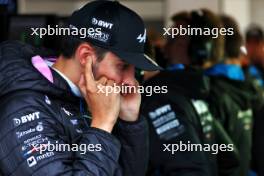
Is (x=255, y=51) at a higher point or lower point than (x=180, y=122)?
lower

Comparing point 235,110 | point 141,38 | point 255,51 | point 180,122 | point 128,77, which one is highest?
point 141,38

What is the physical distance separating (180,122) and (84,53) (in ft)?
3.64

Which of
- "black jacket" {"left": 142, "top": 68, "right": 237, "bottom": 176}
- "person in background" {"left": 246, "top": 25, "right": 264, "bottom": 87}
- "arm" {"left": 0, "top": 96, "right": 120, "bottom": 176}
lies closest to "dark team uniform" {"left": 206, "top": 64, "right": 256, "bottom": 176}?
"black jacket" {"left": 142, "top": 68, "right": 237, "bottom": 176}

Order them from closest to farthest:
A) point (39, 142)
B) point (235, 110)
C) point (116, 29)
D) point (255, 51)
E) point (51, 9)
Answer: point (39, 142)
point (116, 29)
point (235, 110)
point (255, 51)
point (51, 9)

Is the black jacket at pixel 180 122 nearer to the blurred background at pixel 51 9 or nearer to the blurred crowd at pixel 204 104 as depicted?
the blurred crowd at pixel 204 104

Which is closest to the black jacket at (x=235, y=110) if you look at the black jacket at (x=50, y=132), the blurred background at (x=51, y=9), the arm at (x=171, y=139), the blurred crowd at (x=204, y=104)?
the blurred crowd at (x=204, y=104)

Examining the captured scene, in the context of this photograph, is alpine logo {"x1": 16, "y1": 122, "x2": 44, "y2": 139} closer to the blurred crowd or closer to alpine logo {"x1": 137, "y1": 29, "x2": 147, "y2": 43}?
alpine logo {"x1": 137, "y1": 29, "x2": 147, "y2": 43}

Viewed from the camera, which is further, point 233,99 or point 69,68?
point 233,99

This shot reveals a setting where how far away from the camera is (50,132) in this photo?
2316 mm

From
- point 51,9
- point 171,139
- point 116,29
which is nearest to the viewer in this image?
point 116,29

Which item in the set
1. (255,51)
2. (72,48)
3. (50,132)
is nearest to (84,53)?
(72,48)

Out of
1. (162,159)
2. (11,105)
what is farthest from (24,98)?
(162,159)

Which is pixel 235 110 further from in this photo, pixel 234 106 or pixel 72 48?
pixel 72 48

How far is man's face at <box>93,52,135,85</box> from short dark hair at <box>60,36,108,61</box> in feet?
0.06
